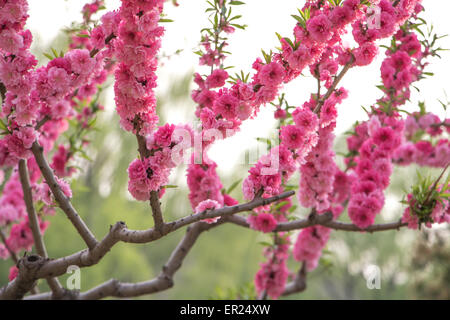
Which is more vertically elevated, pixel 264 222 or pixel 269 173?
pixel 269 173

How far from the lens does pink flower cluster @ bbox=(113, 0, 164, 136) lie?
5.04 feet

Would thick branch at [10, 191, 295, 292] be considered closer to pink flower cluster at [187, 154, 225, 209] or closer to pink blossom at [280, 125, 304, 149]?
pink blossom at [280, 125, 304, 149]

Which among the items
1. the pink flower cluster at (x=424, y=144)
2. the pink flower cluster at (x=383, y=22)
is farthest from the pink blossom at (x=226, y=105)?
the pink flower cluster at (x=424, y=144)

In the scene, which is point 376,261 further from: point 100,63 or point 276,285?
point 100,63

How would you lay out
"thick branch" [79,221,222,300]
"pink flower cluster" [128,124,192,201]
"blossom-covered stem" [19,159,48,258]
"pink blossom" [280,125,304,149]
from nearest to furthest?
"pink flower cluster" [128,124,192,201] → "pink blossom" [280,125,304,149] → "blossom-covered stem" [19,159,48,258] → "thick branch" [79,221,222,300]

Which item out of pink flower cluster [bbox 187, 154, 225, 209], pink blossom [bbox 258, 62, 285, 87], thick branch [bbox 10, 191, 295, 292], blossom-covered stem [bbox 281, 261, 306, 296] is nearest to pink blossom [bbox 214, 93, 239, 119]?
pink blossom [bbox 258, 62, 285, 87]

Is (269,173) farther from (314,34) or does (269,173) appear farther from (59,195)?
(59,195)

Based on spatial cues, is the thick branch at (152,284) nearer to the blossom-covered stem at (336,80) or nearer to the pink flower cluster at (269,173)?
the pink flower cluster at (269,173)

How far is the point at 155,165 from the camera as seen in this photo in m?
1.65

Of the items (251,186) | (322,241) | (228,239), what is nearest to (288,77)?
(251,186)

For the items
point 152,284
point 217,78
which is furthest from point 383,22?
point 152,284

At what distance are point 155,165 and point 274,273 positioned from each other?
6.28ft

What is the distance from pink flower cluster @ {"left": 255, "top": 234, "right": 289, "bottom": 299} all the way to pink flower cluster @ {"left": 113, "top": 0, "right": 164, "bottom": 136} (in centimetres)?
185
